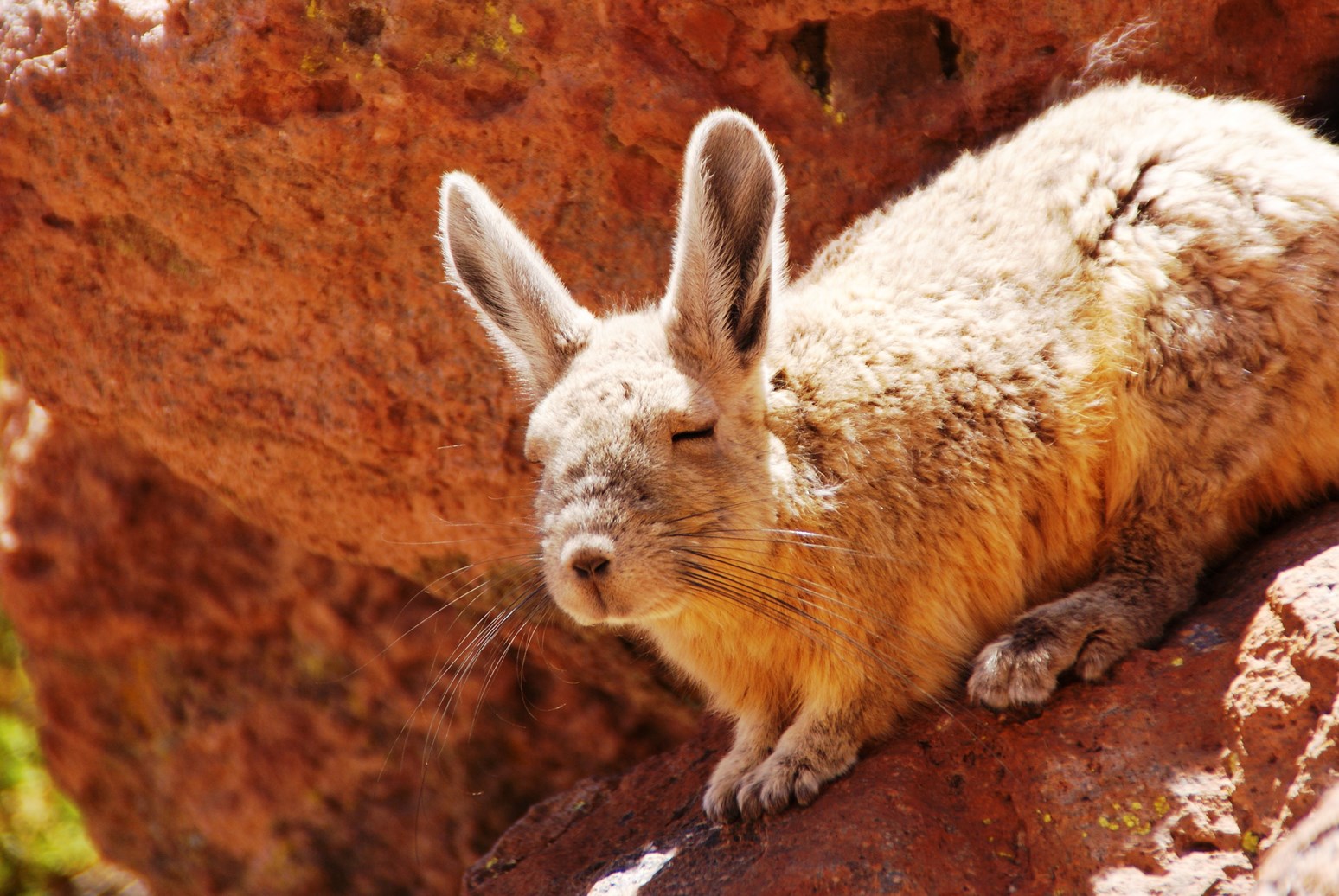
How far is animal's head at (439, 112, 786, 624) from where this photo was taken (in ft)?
11.6

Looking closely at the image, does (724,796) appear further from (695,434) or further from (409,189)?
(409,189)

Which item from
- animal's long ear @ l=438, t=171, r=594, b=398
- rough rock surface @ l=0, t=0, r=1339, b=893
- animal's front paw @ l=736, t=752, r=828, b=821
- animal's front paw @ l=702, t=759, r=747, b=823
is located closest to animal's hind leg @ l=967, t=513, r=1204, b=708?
rough rock surface @ l=0, t=0, r=1339, b=893

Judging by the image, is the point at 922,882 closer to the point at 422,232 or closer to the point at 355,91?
the point at 422,232

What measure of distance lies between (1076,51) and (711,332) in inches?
74.1

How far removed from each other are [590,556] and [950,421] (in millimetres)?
1288

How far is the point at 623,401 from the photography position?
3752 mm

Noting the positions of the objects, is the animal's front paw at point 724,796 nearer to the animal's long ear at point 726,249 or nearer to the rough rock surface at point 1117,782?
the rough rock surface at point 1117,782

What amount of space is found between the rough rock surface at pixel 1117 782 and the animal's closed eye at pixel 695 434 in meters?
1.14

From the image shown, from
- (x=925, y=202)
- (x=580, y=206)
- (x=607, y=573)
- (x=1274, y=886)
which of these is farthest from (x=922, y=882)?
(x=580, y=206)

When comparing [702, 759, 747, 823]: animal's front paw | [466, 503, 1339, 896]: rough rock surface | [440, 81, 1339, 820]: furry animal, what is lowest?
[466, 503, 1339, 896]: rough rock surface

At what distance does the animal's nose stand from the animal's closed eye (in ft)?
1.60

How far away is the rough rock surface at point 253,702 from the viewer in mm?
6254

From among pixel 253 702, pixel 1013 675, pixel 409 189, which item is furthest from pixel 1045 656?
pixel 253 702

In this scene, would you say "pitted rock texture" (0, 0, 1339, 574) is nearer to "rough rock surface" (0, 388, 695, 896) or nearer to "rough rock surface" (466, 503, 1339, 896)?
"rough rock surface" (0, 388, 695, 896)
